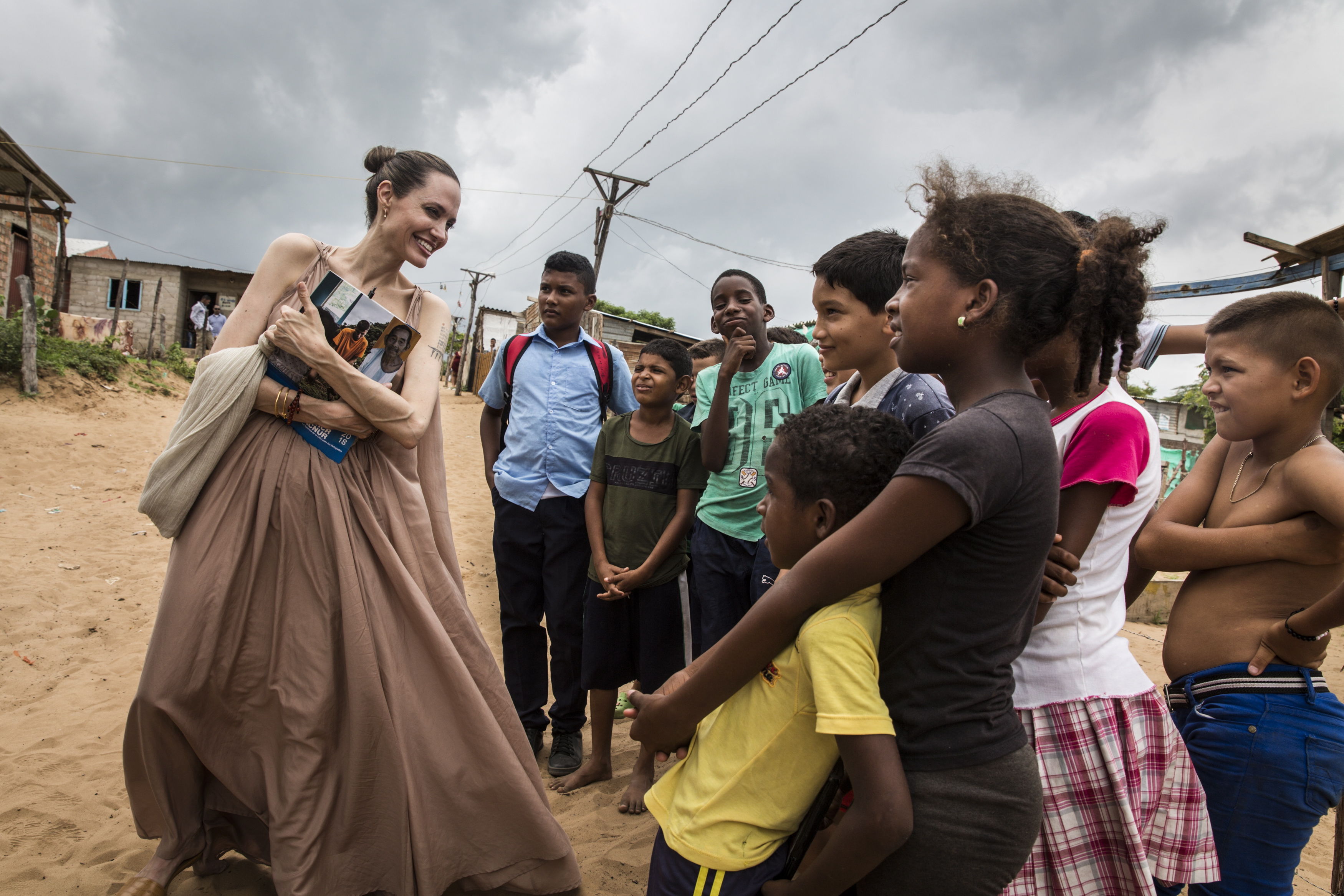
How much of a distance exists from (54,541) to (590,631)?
5.54 m

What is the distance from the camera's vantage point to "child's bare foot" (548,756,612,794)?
10.4ft

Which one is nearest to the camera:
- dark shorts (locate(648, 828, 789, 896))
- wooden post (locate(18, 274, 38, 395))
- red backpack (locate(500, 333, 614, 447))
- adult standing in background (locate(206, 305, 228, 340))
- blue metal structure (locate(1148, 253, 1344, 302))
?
dark shorts (locate(648, 828, 789, 896))

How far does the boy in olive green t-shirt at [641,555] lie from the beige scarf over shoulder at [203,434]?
1.55 meters

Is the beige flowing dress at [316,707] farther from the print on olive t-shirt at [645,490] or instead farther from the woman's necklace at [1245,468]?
the woman's necklace at [1245,468]

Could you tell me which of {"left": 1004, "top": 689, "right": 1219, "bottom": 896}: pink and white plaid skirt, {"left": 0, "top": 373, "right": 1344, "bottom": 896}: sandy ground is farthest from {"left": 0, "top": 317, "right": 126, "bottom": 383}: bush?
{"left": 1004, "top": 689, "right": 1219, "bottom": 896}: pink and white plaid skirt

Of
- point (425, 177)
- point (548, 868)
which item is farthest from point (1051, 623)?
point (425, 177)

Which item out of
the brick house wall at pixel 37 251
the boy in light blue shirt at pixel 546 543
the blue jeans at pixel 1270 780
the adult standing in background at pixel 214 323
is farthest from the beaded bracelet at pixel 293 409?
the adult standing in background at pixel 214 323

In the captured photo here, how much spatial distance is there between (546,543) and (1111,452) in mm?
2469

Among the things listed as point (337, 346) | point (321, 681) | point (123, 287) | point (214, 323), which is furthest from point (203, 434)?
point (123, 287)

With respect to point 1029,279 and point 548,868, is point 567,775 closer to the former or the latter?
point 548,868

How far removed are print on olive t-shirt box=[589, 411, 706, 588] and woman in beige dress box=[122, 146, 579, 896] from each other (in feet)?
3.38

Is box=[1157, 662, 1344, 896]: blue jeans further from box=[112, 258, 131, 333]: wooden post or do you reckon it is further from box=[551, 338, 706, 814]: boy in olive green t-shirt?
box=[112, 258, 131, 333]: wooden post

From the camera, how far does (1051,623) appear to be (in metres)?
1.53

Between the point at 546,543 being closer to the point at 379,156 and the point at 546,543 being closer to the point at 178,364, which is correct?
the point at 379,156
